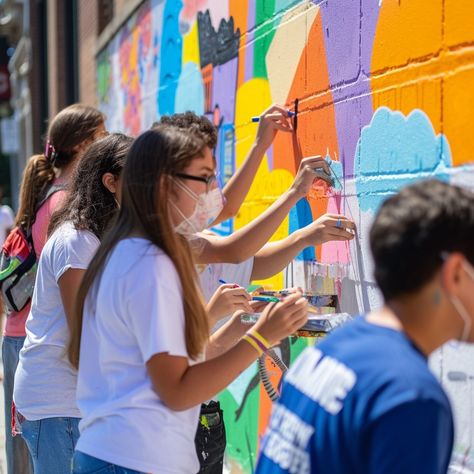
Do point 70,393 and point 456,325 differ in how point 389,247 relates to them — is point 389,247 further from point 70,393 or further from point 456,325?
point 70,393

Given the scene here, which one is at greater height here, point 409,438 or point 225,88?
point 225,88

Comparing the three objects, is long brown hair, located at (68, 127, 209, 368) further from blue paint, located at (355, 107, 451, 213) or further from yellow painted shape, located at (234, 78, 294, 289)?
yellow painted shape, located at (234, 78, 294, 289)

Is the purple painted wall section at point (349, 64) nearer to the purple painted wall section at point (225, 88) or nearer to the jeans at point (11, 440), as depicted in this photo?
the purple painted wall section at point (225, 88)

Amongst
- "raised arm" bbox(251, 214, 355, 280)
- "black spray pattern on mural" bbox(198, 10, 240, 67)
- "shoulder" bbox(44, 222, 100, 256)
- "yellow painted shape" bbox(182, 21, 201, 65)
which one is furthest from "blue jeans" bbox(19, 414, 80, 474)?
"yellow painted shape" bbox(182, 21, 201, 65)

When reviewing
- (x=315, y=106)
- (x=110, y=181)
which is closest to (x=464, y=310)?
(x=110, y=181)

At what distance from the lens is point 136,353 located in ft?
7.93

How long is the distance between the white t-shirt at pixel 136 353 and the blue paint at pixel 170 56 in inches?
179

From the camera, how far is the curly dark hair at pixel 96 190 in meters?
3.24

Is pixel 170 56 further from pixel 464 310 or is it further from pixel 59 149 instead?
pixel 464 310

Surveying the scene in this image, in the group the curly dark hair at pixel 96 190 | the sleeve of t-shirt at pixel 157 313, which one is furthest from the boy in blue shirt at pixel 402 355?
the curly dark hair at pixel 96 190

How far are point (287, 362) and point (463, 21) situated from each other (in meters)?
2.24

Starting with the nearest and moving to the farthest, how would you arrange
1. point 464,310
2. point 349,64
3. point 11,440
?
point 464,310 → point 349,64 → point 11,440

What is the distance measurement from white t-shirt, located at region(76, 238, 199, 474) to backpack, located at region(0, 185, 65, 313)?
68.2 inches

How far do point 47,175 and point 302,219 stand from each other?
1.22 metres
